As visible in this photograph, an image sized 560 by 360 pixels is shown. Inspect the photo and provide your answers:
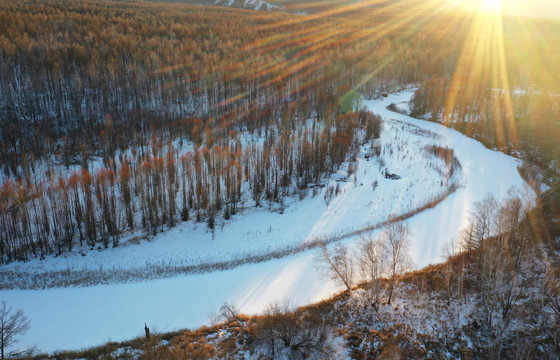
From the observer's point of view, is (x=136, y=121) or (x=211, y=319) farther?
(x=136, y=121)

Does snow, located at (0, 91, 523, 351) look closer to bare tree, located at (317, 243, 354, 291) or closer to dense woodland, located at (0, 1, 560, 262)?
Result: bare tree, located at (317, 243, 354, 291)

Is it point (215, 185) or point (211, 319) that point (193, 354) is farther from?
point (215, 185)

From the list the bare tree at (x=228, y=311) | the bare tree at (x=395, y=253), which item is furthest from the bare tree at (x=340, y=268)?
the bare tree at (x=228, y=311)

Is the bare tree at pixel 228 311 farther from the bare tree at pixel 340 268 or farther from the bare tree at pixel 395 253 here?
the bare tree at pixel 395 253

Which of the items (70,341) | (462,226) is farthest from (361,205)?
(70,341)

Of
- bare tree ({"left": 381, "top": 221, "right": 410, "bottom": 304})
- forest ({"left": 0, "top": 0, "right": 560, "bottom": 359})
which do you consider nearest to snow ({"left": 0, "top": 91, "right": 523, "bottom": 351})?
forest ({"left": 0, "top": 0, "right": 560, "bottom": 359})

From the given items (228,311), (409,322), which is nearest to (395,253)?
(409,322)

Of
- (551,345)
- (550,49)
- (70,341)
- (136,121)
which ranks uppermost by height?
(550,49)
